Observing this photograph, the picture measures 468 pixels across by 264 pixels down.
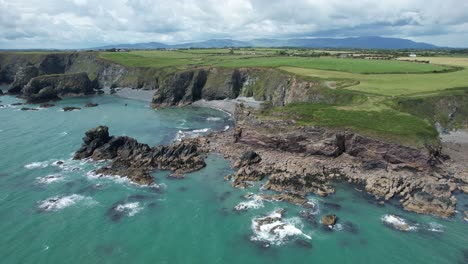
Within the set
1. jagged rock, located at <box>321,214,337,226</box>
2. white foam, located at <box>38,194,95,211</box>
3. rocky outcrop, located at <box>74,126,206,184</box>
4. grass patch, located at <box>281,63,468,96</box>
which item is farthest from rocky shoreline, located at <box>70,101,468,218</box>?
grass patch, located at <box>281,63,468,96</box>

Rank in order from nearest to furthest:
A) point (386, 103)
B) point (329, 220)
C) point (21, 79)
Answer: point (329, 220) < point (386, 103) < point (21, 79)

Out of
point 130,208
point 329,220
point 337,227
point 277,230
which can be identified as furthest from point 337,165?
point 130,208

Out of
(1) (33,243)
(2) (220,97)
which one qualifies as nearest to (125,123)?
(2) (220,97)

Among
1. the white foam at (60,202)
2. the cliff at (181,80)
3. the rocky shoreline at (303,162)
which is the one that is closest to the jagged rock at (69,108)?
the cliff at (181,80)

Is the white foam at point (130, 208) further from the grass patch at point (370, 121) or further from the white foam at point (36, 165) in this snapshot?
the grass patch at point (370, 121)

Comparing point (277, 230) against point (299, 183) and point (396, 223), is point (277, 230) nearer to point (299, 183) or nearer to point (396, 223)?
point (299, 183)

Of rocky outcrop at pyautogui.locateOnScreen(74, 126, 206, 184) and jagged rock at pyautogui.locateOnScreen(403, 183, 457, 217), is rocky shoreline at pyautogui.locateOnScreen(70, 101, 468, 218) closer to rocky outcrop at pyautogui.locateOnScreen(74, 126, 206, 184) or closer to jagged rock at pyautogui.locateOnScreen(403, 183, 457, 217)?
rocky outcrop at pyautogui.locateOnScreen(74, 126, 206, 184)

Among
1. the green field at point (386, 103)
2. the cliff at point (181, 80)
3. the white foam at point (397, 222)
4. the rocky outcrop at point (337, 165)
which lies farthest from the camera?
the cliff at point (181, 80)
